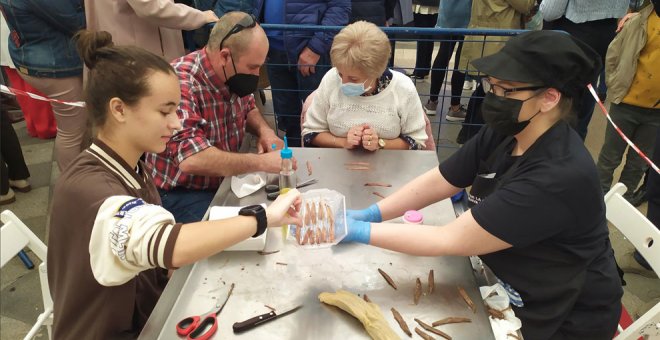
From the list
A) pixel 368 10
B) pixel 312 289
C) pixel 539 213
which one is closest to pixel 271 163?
pixel 312 289

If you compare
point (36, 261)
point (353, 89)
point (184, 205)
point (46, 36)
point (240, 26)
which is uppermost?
point (240, 26)

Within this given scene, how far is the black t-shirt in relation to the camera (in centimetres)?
141

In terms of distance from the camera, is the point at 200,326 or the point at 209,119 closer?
the point at 200,326

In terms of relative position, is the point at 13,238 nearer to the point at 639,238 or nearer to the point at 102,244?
the point at 102,244

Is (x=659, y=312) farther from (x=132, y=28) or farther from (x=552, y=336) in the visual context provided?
(x=132, y=28)

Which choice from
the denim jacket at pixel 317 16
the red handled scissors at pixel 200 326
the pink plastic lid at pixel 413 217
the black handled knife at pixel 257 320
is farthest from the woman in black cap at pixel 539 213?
the denim jacket at pixel 317 16

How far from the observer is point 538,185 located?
1403mm

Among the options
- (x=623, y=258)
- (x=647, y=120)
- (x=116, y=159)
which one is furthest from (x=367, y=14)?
(x=116, y=159)

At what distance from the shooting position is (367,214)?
5.86 feet

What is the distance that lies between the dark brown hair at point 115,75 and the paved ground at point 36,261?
1.82 metres

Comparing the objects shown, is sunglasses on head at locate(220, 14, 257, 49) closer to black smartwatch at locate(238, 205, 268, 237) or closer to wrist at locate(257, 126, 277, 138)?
wrist at locate(257, 126, 277, 138)

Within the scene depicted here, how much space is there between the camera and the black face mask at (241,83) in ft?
7.55

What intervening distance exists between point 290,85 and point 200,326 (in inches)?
106

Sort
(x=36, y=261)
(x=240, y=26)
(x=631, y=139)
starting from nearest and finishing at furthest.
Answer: (x=240, y=26), (x=36, y=261), (x=631, y=139)
